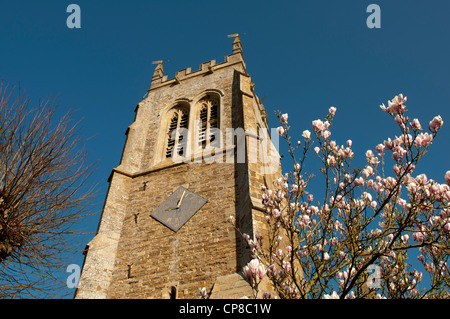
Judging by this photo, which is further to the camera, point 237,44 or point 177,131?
point 237,44

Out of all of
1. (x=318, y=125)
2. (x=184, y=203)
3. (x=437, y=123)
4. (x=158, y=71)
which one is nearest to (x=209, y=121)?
(x=184, y=203)

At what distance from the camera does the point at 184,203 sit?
1052cm

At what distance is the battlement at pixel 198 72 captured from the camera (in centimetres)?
1689

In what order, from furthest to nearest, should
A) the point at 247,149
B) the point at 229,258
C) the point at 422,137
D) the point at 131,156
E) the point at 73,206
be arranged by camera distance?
1. the point at 131,156
2. the point at 247,149
3. the point at 229,258
4. the point at 73,206
5. the point at 422,137

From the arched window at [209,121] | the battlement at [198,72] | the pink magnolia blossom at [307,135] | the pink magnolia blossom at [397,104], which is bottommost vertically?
the pink magnolia blossom at [397,104]

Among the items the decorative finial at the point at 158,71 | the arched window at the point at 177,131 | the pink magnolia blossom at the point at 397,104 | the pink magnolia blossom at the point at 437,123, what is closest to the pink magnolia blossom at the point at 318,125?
the pink magnolia blossom at the point at 397,104

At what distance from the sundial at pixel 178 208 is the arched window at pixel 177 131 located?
2.74 meters

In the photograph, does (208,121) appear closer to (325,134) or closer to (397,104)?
(325,134)

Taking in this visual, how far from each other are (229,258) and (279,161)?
9037 mm

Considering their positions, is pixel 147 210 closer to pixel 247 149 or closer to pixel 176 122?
pixel 247 149

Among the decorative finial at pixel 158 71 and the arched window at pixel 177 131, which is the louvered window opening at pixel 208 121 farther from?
the decorative finial at pixel 158 71

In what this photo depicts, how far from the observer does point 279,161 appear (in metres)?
16.6

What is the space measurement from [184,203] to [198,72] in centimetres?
921
